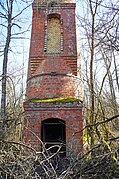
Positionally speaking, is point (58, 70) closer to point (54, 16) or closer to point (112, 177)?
point (54, 16)

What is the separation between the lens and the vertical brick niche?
347 inches

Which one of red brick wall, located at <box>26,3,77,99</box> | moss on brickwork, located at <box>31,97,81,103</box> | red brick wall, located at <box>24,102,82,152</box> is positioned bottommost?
Answer: red brick wall, located at <box>24,102,82,152</box>

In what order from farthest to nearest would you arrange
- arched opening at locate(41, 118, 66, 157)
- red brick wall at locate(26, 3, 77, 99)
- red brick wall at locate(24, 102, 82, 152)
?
1. arched opening at locate(41, 118, 66, 157)
2. red brick wall at locate(26, 3, 77, 99)
3. red brick wall at locate(24, 102, 82, 152)

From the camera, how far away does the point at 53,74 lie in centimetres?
944

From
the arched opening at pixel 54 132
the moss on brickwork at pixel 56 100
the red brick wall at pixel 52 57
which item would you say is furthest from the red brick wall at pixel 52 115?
the arched opening at pixel 54 132

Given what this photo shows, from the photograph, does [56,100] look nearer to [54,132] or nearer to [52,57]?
[52,57]

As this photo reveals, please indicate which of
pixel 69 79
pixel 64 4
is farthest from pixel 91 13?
pixel 69 79

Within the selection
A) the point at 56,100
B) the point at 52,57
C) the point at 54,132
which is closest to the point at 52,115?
the point at 56,100

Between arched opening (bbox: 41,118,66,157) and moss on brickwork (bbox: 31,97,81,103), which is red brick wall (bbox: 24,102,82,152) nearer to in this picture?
moss on brickwork (bbox: 31,97,81,103)

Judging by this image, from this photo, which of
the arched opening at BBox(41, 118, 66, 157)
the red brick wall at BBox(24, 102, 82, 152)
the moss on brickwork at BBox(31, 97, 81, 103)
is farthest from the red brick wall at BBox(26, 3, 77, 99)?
the arched opening at BBox(41, 118, 66, 157)

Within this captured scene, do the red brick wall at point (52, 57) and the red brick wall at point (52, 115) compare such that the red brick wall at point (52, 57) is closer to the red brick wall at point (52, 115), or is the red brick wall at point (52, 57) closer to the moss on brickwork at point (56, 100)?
the moss on brickwork at point (56, 100)

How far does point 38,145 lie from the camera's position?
8617 mm

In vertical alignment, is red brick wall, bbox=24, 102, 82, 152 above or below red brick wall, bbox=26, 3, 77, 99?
below

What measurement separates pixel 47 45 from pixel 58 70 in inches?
46.4
